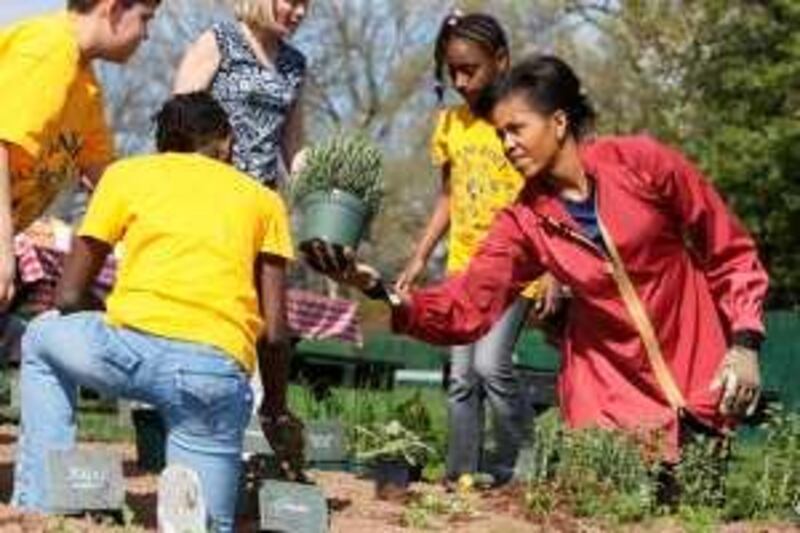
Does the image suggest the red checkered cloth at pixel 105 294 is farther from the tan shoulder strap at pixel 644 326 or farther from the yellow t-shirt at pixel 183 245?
the yellow t-shirt at pixel 183 245

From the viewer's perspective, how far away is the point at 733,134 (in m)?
25.4

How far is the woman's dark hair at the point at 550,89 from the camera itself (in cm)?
514

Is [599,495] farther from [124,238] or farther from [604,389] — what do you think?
[124,238]

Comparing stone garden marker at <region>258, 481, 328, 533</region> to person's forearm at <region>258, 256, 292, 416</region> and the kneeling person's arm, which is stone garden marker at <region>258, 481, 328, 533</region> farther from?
the kneeling person's arm

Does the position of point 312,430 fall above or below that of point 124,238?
below

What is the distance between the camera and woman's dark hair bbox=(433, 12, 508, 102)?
6.40 m

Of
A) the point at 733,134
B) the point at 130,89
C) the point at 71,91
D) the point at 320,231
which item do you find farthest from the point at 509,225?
the point at 130,89

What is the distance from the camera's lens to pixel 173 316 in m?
4.25

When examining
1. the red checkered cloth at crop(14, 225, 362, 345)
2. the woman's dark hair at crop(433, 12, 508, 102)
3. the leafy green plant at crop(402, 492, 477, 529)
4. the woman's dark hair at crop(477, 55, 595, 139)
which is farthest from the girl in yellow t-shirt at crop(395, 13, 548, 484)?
the red checkered cloth at crop(14, 225, 362, 345)

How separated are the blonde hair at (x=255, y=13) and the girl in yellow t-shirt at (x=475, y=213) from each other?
3.05ft

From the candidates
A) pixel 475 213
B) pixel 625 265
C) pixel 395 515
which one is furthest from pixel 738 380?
pixel 475 213

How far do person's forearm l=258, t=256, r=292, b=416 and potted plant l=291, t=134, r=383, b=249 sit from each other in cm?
17

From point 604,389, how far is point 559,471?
1.06ft

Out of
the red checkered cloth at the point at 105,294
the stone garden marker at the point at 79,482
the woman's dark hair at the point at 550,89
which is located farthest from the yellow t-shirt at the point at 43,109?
the red checkered cloth at the point at 105,294
